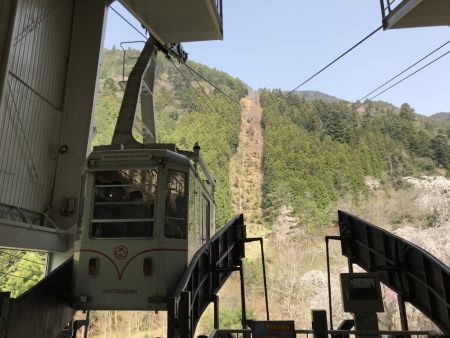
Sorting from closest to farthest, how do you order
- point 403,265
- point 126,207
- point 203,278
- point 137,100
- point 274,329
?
point 274,329 → point 126,207 → point 403,265 → point 203,278 → point 137,100

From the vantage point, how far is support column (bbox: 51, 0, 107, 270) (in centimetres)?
980

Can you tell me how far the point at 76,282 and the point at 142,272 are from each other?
1010 millimetres

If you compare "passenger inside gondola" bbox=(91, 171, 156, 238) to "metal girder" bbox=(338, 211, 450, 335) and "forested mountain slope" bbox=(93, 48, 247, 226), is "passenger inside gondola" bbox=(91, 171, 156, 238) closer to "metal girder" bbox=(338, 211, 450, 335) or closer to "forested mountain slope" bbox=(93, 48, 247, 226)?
"metal girder" bbox=(338, 211, 450, 335)

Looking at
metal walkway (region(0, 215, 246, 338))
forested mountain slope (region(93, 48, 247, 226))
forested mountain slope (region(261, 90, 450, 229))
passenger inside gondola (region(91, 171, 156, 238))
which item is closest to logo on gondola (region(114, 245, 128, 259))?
passenger inside gondola (region(91, 171, 156, 238))

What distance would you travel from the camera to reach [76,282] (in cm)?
539

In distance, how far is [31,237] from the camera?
27.3 feet

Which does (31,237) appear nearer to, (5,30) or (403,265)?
(5,30)

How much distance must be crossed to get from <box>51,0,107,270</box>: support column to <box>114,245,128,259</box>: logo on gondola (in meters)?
4.75

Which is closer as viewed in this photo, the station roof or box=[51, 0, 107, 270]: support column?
the station roof

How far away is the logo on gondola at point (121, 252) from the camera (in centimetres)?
527

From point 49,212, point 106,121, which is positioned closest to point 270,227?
point 106,121

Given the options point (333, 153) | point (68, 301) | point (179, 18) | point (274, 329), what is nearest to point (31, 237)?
point (68, 301)

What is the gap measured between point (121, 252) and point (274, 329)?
2.66m

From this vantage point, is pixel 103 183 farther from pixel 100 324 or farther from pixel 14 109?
pixel 100 324
